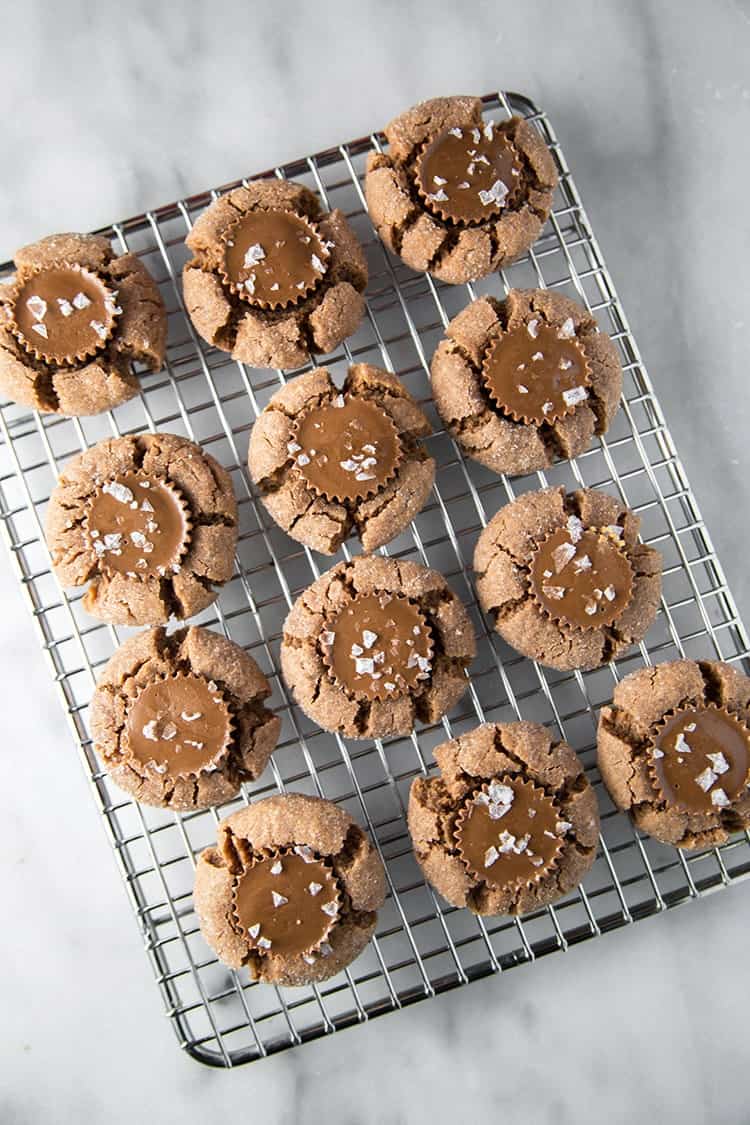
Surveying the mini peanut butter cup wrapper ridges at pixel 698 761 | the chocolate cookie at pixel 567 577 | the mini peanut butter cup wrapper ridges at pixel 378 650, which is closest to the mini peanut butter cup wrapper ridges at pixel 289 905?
the mini peanut butter cup wrapper ridges at pixel 378 650

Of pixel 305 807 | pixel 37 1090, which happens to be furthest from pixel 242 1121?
pixel 305 807

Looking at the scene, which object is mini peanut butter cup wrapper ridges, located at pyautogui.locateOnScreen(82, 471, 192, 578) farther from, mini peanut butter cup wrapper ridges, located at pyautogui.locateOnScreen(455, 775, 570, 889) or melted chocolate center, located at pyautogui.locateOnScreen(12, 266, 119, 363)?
mini peanut butter cup wrapper ridges, located at pyautogui.locateOnScreen(455, 775, 570, 889)

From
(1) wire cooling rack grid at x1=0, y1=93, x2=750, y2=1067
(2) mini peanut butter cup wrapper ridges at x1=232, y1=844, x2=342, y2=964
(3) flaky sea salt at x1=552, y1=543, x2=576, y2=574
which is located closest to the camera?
(2) mini peanut butter cup wrapper ridges at x1=232, y1=844, x2=342, y2=964

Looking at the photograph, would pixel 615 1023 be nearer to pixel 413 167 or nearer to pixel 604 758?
pixel 604 758

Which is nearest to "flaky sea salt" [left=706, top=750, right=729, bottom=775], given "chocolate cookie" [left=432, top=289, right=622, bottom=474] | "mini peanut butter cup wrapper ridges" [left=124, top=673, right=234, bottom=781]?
"chocolate cookie" [left=432, top=289, right=622, bottom=474]

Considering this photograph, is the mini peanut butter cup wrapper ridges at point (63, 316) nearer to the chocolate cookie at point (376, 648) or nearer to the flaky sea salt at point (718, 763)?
the chocolate cookie at point (376, 648)

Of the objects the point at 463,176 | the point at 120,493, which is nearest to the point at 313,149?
the point at 463,176
